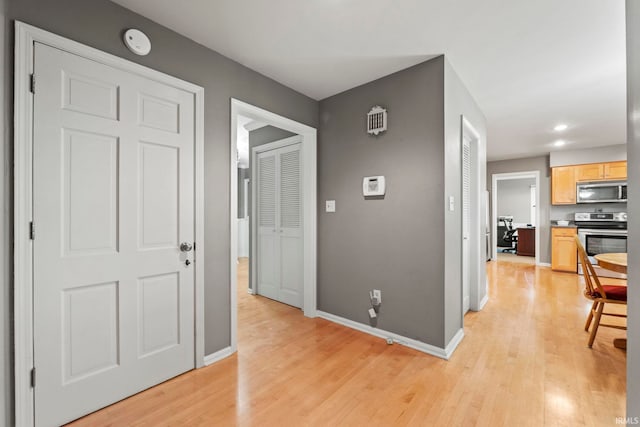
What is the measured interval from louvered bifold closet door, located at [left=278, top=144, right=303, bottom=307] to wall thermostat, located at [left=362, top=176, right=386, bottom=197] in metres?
0.98

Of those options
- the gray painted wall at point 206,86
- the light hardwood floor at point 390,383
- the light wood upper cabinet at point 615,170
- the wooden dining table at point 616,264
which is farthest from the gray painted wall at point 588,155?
the gray painted wall at point 206,86

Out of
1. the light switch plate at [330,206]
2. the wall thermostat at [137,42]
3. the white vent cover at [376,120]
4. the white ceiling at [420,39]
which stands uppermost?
the white ceiling at [420,39]

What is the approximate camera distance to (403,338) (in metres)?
2.59

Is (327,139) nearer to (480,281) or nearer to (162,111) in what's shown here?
(162,111)

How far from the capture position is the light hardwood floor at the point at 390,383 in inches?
65.3

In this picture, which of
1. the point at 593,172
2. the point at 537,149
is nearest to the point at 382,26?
the point at 537,149

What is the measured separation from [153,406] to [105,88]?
2.01 m

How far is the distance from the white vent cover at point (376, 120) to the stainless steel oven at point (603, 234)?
538 centimetres

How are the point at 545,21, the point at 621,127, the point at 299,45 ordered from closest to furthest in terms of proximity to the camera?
1. the point at 545,21
2. the point at 299,45
3. the point at 621,127

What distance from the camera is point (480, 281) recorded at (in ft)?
12.0

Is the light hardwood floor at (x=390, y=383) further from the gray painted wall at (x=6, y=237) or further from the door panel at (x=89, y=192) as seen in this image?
the door panel at (x=89, y=192)

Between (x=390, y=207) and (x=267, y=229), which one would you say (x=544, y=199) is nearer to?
(x=390, y=207)

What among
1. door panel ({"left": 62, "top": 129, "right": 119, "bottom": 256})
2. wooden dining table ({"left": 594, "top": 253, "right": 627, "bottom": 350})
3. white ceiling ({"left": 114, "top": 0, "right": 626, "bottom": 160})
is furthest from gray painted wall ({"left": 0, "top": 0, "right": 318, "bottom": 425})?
wooden dining table ({"left": 594, "top": 253, "right": 627, "bottom": 350})

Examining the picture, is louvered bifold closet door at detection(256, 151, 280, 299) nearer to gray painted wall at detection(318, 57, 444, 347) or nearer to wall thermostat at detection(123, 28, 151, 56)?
gray painted wall at detection(318, 57, 444, 347)
